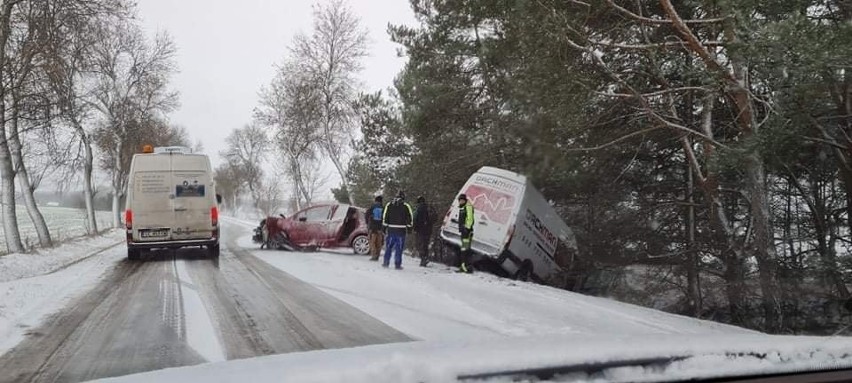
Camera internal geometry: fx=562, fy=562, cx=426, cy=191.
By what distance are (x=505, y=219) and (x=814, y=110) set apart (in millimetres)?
5505

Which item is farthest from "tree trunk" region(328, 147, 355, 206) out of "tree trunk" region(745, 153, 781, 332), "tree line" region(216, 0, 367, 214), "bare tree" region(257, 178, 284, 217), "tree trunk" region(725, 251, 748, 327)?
"bare tree" region(257, 178, 284, 217)

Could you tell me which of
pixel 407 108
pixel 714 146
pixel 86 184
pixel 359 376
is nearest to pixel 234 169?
pixel 86 184

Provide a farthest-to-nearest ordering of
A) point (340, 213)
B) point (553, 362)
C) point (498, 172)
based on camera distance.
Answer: point (340, 213) → point (498, 172) → point (553, 362)

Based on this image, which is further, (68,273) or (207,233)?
(207,233)

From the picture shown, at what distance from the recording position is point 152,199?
37.5 feet

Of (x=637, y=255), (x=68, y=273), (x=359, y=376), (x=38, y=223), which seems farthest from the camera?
(x=38, y=223)

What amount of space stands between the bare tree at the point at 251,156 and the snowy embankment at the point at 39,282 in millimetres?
10506

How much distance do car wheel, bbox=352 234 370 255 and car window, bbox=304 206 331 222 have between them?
3.35 feet

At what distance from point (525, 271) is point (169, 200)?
7363 millimetres

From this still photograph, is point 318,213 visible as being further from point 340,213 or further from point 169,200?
point 169,200

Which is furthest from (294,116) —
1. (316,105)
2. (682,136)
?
(682,136)

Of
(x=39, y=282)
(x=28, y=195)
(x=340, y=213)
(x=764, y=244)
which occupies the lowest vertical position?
(x=39, y=282)

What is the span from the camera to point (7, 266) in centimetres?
1094

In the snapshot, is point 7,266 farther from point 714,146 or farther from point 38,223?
point 714,146
